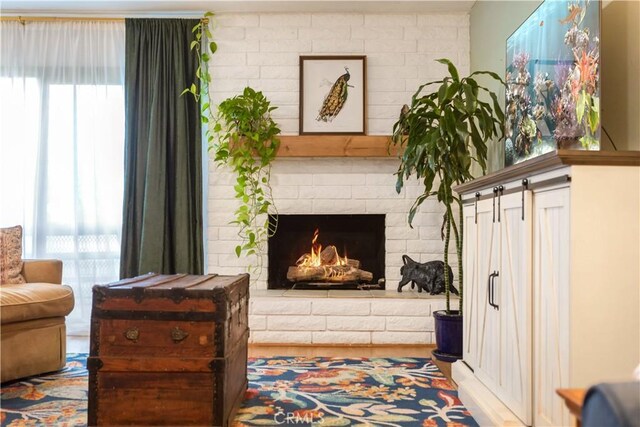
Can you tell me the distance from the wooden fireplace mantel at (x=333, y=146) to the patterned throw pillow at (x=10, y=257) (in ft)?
5.89

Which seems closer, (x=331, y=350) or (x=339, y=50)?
(x=331, y=350)

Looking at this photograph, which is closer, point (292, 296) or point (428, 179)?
point (428, 179)

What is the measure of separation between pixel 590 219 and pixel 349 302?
94.4 inches

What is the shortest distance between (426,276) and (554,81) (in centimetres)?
190

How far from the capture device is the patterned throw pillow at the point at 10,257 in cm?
307

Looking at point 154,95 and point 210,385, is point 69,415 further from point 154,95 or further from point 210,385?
point 154,95

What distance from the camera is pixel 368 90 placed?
4234 millimetres

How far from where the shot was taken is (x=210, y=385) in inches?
80.4

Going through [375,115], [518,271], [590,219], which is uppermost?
[375,115]

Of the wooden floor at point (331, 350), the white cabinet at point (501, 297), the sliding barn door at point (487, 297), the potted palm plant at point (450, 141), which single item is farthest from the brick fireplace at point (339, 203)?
the sliding barn door at point (487, 297)

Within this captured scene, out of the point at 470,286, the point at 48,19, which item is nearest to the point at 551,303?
the point at 470,286

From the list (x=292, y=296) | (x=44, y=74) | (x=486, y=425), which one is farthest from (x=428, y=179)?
(x=44, y=74)

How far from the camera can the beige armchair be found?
2.74m

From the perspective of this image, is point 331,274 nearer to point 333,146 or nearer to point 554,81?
point 333,146
